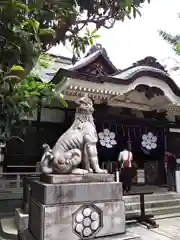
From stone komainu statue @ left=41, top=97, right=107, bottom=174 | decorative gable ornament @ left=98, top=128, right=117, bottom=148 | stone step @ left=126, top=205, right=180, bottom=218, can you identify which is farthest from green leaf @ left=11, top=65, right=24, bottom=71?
decorative gable ornament @ left=98, top=128, right=117, bottom=148

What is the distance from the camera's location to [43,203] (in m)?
3.16

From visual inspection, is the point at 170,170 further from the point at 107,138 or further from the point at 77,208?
the point at 77,208

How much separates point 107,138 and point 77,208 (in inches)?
261

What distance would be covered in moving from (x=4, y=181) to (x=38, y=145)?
6.66ft

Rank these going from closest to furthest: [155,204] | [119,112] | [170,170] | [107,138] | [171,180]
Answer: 1. [155,204]
2. [171,180]
3. [170,170]
4. [107,138]
5. [119,112]

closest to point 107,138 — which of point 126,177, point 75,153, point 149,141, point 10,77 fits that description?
point 126,177

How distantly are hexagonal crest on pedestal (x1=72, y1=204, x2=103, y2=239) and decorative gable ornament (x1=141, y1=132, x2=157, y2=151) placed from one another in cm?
766

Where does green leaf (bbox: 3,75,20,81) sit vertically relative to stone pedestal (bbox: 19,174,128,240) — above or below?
above

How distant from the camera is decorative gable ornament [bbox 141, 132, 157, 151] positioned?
10.7 metres

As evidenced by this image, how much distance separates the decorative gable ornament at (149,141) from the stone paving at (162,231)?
4392 millimetres

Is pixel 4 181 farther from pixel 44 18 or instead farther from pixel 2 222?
pixel 44 18

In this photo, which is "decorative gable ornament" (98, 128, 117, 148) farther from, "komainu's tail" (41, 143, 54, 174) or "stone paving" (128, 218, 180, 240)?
"komainu's tail" (41, 143, 54, 174)

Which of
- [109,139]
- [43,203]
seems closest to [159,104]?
[109,139]

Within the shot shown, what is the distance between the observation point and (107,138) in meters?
9.80
